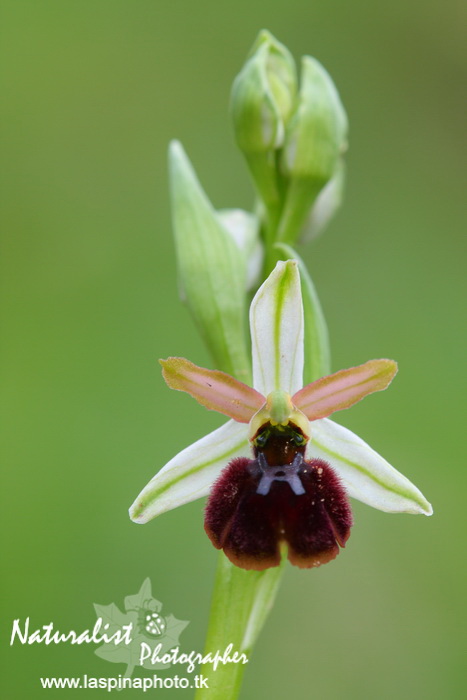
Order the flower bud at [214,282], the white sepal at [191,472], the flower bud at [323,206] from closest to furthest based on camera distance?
the white sepal at [191,472] → the flower bud at [214,282] → the flower bud at [323,206]

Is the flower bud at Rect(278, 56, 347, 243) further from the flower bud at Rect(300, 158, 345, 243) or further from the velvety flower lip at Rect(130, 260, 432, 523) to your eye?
the velvety flower lip at Rect(130, 260, 432, 523)

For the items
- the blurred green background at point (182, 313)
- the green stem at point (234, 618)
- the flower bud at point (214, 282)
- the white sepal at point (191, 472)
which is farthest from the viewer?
the blurred green background at point (182, 313)

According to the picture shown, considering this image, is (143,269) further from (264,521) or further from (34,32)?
(264,521)

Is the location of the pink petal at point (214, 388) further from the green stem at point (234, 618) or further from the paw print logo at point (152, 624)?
the paw print logo at point (152, 624)

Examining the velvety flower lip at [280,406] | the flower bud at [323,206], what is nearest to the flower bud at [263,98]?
the flower bud at [323,206]

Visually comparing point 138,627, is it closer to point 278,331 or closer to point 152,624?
point 152,624

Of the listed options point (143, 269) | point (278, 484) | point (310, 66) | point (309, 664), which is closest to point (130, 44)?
point (143, 269)

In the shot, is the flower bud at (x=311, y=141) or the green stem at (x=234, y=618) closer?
the green stem at (x=234, y=618)

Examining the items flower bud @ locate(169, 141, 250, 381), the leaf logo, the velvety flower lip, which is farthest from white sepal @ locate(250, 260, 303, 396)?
the leaf logo
